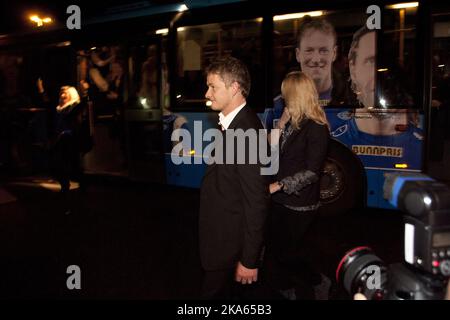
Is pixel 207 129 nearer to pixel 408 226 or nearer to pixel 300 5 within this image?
pixel 300 5

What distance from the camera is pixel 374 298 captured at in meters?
2.03

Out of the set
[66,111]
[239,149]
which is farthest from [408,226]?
[66,111]

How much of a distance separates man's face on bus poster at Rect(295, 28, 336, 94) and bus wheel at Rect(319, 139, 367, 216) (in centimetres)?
91

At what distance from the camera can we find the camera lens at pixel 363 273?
6.79 feet

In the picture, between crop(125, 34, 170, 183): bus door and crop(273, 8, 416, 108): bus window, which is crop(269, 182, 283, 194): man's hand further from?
crop(125, 34, 170, 183): bus door

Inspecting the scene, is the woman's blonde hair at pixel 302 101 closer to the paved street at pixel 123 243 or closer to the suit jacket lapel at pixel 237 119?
the suit jacket lapel at pixel 237 119

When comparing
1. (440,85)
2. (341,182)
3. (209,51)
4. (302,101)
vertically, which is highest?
(209,51)

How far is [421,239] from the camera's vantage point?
170cm

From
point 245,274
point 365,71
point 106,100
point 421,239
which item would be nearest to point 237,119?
point 245,274

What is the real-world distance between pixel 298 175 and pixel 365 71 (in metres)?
3.33

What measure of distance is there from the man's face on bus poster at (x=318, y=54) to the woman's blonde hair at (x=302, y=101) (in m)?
3.03

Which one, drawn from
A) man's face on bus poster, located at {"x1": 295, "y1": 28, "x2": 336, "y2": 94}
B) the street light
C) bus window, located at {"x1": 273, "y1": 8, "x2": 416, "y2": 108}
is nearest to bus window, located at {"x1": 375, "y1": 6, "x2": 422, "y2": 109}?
bus window, located at {"x1": 273, "y1": 8, "x2": 416, "y2": 108}

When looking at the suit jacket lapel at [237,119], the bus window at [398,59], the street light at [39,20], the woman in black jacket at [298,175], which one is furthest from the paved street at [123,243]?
the street light at [39,20]

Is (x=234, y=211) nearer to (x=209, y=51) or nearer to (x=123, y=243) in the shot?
(x=123, y=243)
